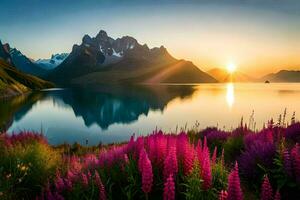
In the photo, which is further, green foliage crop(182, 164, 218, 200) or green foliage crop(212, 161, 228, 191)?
green foliage crop(212, 161, 228, 191)

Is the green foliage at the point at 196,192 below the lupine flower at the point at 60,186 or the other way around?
the other way around

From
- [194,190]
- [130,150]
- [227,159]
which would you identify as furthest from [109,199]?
[227,159]

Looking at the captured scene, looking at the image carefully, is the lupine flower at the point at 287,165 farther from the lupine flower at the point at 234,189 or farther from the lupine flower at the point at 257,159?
the lupine flower at the point at 234,189

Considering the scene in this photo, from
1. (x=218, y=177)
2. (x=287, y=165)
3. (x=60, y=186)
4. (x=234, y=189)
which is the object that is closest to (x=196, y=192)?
(x=218, y=177)

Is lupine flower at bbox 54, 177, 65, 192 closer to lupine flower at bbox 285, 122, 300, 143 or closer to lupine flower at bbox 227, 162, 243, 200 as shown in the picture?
lupine flower at bbox 227, 162, 243, 200

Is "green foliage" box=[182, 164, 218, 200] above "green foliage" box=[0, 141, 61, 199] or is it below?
above

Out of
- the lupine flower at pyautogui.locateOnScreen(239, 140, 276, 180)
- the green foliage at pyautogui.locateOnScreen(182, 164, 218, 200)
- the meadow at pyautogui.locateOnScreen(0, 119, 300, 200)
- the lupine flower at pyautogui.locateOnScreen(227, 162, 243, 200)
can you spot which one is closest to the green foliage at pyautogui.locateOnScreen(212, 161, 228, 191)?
the meadow at pyautogui.locateOnScreen(0, 119, 300, 200)

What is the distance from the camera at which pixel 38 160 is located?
9.67m

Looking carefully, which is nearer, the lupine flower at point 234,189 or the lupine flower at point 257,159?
the lupine flower at point 234,189

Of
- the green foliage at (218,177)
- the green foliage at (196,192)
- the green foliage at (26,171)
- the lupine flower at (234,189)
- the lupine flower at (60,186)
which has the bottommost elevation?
the green foliage at (26,171)

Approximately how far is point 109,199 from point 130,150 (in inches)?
94.1

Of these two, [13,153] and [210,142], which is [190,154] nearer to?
[13,153]

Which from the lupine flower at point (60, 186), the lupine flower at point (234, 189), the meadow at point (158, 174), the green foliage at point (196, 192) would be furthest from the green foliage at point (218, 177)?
the lupine flower at point (60, 186)

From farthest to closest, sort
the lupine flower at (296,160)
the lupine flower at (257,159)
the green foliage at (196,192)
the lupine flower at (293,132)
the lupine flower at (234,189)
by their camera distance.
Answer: the lupine flower at (293,132), the lupine flower at (257,159), the lupine flower at (296,160), the green foliage at (196,192), the lupine flower at (234,189)
